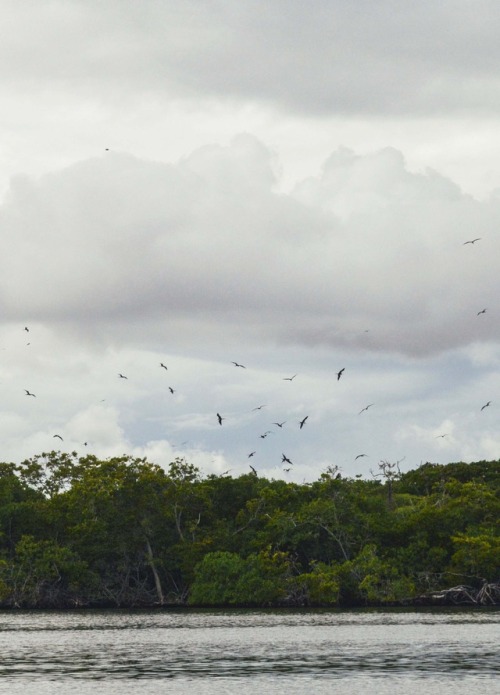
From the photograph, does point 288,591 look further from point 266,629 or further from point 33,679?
point 33,679

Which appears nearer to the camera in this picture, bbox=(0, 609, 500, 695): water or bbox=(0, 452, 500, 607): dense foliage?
bbox=(0, 609, 500, 695): water

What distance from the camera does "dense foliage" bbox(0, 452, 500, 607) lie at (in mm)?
95375

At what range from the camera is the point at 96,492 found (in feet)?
343

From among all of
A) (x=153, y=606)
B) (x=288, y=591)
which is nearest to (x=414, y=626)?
(x=288, y=591)

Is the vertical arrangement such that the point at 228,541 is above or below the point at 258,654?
above

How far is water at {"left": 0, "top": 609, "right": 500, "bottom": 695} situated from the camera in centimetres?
4128

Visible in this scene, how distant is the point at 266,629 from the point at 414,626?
9.46m

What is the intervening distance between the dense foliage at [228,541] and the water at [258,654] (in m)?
11.6

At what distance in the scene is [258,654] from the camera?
2093 inches

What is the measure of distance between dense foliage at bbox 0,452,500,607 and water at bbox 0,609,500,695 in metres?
11.6

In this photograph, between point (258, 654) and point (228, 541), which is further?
point (228, 541)

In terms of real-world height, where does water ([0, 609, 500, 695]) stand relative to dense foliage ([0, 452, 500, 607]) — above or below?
below

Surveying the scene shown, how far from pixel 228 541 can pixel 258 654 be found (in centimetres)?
5027

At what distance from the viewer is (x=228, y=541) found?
339ft
